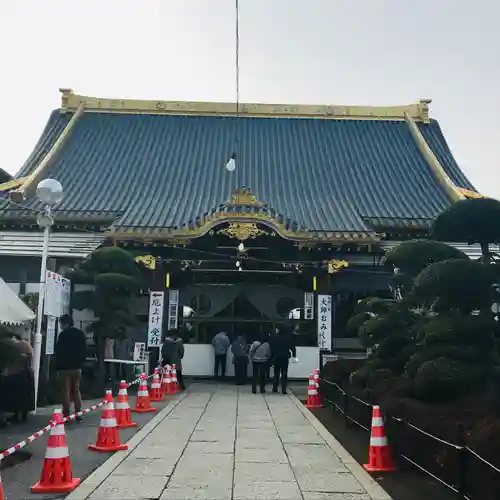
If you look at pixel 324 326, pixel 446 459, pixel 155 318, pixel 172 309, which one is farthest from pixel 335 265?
pixel 446 459

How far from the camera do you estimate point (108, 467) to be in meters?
6.96

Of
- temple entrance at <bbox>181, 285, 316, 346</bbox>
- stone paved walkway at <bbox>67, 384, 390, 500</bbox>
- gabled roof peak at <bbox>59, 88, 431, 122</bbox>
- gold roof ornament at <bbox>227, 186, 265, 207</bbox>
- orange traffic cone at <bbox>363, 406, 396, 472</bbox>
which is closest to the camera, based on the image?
stone paved walkway at <bbox>67, 384, 390, 500</bbox>

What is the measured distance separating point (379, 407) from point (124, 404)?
13.7 feet

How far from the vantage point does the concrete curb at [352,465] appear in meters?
6.14

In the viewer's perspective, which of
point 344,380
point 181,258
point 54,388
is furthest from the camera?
point 181,258

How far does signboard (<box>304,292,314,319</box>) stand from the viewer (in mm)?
18781

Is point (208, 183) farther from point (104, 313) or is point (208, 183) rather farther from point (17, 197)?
point (104, 313)

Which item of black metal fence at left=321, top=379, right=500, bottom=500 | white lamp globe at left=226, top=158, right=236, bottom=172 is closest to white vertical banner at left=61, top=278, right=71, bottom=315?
black metal fence at left=321, top=379, right=500, bottom=500

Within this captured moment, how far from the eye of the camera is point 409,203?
69.5ft

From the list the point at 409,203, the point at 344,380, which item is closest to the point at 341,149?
the point at 409,203

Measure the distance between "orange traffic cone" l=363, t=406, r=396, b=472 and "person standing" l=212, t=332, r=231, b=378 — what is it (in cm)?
1116

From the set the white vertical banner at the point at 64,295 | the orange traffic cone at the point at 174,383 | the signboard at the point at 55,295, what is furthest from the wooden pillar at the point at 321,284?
the signboard at the point at 55,295

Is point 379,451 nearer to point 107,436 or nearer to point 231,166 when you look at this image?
point 107,436

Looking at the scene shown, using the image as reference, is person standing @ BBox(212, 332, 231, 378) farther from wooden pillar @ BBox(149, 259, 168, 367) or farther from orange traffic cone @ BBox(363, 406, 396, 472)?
orange traffic cone @ BBox(363, 406, 396, 472)
